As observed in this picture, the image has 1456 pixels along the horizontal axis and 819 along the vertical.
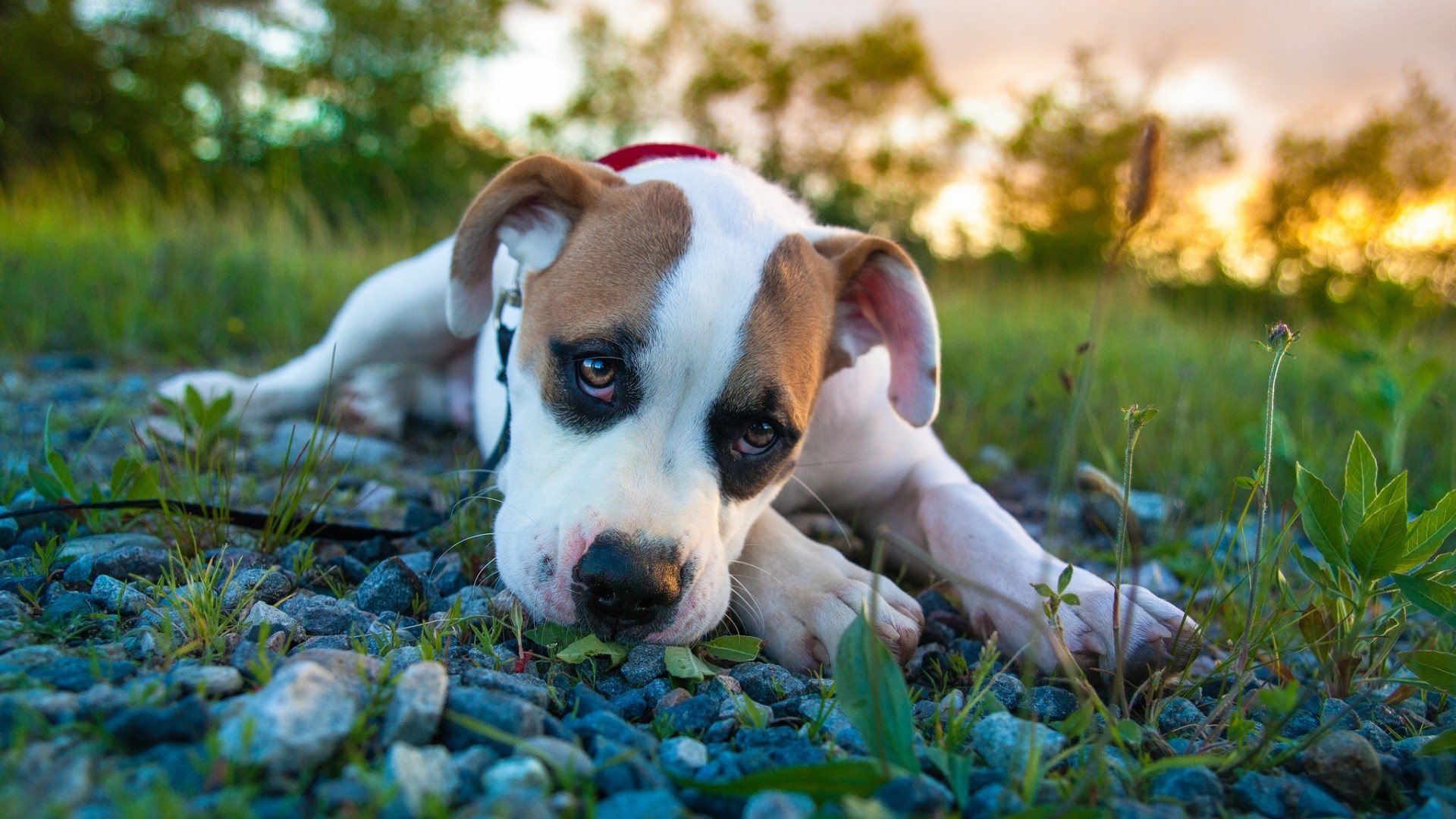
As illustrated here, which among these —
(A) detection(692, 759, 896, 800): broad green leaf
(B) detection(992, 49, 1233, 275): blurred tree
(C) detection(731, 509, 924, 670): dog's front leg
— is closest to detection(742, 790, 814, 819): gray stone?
(A) detection(692, 759, 896, 800): broad green leaf

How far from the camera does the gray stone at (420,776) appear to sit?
1.01 meters

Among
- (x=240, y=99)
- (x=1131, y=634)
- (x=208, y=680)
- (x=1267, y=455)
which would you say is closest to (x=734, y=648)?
(x=1131, y=634)

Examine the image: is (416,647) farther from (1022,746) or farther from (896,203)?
(896,203)

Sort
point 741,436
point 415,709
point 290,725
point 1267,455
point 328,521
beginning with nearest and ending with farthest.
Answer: point 290,725
point 415,709
point 1267,455
point 741,436
point 328,521

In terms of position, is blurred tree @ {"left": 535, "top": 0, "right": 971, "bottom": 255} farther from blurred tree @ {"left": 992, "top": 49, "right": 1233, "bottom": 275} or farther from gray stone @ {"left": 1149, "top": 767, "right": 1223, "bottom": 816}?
gray stone @ {"left": 1149, "top": 767, "right": 1223, "bottom": 816}

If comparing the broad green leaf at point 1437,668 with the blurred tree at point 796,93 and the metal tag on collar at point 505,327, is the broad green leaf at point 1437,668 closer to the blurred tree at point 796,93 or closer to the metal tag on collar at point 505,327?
the metal tag on collar at point 505,327

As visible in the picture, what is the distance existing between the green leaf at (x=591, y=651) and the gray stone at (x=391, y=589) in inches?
15.7

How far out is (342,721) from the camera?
1.09 m

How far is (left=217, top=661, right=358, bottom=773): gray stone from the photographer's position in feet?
3.34

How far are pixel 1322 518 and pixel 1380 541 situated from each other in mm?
96

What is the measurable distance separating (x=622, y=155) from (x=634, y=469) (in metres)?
1.47

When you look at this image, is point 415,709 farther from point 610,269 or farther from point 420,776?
point 610,269

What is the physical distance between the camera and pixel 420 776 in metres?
1.04

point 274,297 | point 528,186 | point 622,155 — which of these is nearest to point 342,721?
point 528,186
